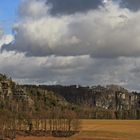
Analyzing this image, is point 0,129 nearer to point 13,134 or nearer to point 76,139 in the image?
point 13,134

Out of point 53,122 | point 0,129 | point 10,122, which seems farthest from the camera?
point 53,122

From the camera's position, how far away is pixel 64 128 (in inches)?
6708

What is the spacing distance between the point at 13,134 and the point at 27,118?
32311mm

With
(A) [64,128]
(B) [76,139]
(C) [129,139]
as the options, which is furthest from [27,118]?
(C) [129,139]

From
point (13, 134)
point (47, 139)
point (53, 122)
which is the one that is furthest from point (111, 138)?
point (53, 122)

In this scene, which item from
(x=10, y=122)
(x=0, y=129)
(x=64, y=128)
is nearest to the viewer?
(x=0, y=129)

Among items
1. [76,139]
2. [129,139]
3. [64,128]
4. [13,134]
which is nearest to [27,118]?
[64,128]

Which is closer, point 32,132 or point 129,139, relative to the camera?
point 129,139

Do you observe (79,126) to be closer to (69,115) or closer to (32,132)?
(69,115)

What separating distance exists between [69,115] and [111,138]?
51.4 metres

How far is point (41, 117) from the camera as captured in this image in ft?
626

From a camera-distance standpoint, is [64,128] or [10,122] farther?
[64,128]

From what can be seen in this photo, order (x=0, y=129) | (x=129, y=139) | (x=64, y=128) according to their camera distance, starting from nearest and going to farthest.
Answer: (x=129, y=139) < (x=0, y=129) < (x=64, y=128)

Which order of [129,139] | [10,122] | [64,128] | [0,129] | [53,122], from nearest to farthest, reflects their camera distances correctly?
[129,139] < [0,129] < [10,122] < [64,128] < [53,122]
